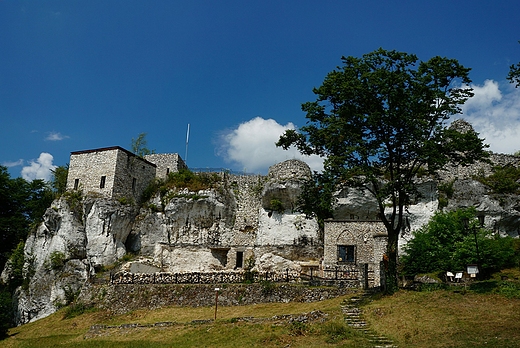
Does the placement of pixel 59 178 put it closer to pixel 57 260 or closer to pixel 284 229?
pixel 57 260

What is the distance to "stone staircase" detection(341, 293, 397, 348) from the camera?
15.6m

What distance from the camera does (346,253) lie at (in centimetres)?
3244

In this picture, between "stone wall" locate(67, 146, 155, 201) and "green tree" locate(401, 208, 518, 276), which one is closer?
"green tree" locate(401, 208, 518, 276)

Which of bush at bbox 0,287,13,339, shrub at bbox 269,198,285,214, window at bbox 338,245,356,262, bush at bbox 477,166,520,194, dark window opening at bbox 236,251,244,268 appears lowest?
bush at bbox 0,287,13,339

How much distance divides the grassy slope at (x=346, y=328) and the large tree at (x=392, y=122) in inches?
122

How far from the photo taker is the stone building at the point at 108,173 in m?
38.6

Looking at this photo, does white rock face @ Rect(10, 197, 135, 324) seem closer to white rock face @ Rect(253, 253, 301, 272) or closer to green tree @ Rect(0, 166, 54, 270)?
green tree @ Rect(0, 166, 54, 270)

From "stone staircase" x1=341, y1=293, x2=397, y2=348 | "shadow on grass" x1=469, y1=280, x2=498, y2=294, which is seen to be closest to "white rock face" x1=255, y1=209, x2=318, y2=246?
"stone staircase" x1=341, y1=293, x2=397, y2=348

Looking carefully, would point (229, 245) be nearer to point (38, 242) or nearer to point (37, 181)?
point (38, 242)

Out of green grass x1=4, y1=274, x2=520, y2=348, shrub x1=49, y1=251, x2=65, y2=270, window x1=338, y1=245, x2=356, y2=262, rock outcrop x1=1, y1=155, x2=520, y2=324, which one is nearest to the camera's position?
green grass x1=4, y1=274, x2=520, y2=348

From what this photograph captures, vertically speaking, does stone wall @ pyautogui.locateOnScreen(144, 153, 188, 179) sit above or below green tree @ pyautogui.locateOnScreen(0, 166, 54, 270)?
above

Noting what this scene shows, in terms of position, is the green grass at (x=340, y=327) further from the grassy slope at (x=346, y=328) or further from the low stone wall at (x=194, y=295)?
the low stone wall at (x=194, y=295)

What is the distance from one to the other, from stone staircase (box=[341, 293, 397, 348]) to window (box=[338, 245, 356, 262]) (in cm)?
942

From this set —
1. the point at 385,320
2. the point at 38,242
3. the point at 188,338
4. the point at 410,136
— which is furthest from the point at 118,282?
the point at 410,136
